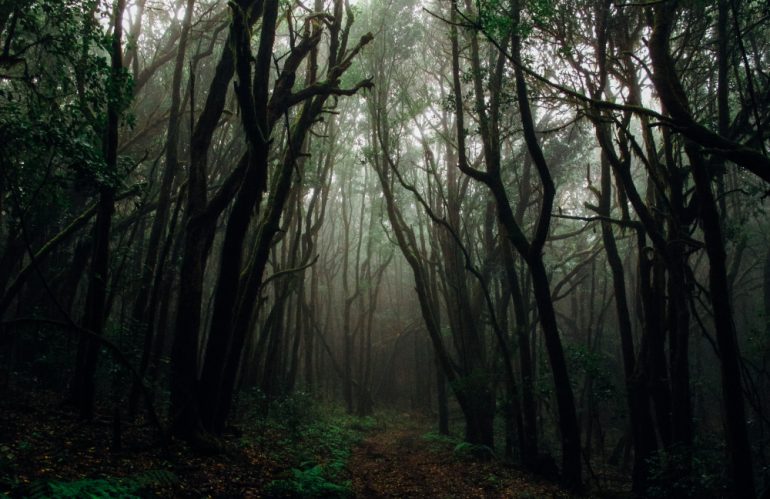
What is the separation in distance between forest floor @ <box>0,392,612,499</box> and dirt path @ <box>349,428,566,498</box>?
0.02 metres

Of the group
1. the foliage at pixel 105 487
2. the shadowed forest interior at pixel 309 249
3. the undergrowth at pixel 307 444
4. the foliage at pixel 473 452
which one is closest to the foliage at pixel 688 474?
the shadowed forest interior at pixel 309 249

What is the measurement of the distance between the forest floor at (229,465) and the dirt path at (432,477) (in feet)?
0.07

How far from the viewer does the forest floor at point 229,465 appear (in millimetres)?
4629

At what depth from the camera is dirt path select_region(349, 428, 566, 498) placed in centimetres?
788

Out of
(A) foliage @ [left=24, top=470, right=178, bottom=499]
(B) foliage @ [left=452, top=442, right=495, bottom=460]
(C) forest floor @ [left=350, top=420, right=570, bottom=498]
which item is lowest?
(C) forest floor @ [left=350, top=420, right=570, bottom=498]

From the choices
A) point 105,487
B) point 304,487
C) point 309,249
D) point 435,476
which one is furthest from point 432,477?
point 309,249

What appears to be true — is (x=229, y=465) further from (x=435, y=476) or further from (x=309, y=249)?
(x=309, y=249)

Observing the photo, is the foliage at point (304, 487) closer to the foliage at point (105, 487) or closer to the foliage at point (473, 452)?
the foliage at point (105, 487)

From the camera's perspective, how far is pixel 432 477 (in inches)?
357

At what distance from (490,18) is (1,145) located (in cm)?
659

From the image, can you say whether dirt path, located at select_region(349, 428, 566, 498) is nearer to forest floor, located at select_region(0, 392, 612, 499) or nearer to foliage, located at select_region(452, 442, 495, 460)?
forest floor, located at select_region(0, 392, 612, 499)

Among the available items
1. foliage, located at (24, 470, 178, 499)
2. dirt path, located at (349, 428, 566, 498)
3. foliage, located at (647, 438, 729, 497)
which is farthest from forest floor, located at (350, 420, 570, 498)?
foliage, located at (24, 470, 178, 499)

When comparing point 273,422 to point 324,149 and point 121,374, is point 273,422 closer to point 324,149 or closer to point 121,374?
point 121,374

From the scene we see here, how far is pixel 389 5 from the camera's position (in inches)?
577
